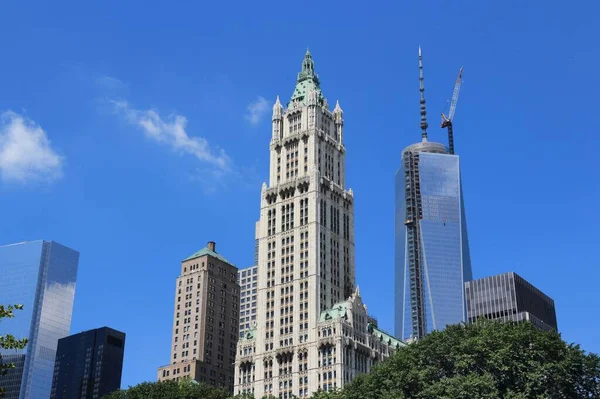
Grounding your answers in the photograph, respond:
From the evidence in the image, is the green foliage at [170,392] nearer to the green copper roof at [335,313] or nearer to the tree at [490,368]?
the green copper roof at [335,313]

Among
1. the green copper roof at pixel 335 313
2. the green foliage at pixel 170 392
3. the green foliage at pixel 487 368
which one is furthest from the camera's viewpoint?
the green copper roof at pixel 335 313

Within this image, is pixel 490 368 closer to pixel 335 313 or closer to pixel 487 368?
pixel 487 368

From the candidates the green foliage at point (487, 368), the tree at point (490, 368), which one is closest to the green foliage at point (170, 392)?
the green foliage at point (487, 368)

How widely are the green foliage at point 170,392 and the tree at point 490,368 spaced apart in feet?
165

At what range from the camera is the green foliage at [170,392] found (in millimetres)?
150250

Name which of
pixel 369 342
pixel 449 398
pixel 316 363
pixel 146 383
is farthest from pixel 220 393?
pixel 449 398

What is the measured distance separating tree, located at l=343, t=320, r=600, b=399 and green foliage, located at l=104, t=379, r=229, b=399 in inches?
1975

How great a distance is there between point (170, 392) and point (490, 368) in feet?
224

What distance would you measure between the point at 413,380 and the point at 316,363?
78421 millimetres

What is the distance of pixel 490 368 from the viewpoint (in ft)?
337

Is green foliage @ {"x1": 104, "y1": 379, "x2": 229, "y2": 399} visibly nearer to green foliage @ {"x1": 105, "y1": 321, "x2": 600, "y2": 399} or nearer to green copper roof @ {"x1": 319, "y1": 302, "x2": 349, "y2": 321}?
green copper roof @ {"x1": 319, "y1": 302, "x2": 349, "y2": 321}

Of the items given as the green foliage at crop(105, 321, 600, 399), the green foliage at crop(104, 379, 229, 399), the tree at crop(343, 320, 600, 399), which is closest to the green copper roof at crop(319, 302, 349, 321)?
the green foliage at crop(104, 379, 229, 399)

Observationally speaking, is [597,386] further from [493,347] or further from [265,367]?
[265,367]

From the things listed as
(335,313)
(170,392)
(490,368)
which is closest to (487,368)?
(490,368)
